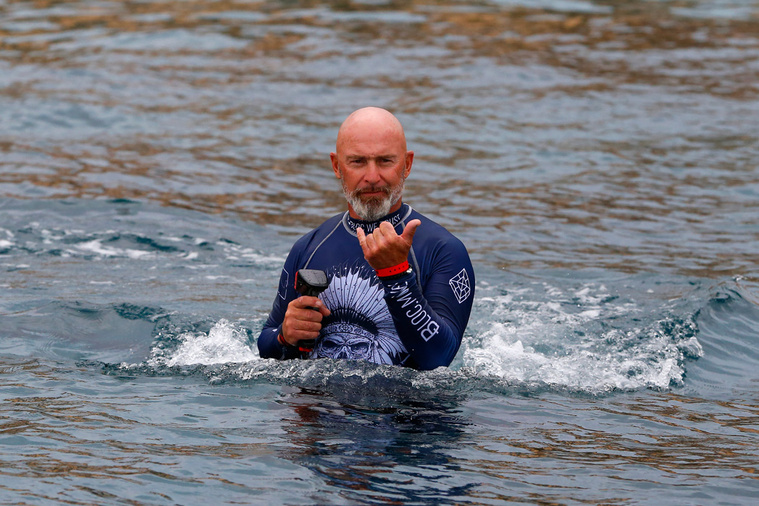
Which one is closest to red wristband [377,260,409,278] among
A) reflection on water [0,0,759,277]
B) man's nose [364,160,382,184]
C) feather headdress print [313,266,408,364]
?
man's nose [364,160,382,184]

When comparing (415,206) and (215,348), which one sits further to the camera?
(415,206)

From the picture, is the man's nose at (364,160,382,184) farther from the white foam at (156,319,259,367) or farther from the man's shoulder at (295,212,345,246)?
the white foam at (156,319,259,367)

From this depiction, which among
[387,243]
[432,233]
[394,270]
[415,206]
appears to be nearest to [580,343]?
[432,233]

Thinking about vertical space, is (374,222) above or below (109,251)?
above

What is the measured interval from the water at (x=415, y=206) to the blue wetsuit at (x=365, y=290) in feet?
0.63

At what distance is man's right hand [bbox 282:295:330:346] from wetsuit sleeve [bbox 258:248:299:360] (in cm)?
37

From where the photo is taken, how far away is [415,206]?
12898 millimetres

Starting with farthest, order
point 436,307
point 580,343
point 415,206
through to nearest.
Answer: point 415,206, point 580,343, point 436,307

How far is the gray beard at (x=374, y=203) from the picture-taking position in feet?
18.3

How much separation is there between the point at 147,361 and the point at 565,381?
2.94m

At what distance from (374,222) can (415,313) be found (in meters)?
0.83

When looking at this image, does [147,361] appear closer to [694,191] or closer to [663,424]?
[663,424]

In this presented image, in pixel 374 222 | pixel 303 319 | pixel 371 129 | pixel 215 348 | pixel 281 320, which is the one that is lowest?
pixel 215 348

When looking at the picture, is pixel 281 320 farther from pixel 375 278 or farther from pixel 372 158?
pixel 372 158
